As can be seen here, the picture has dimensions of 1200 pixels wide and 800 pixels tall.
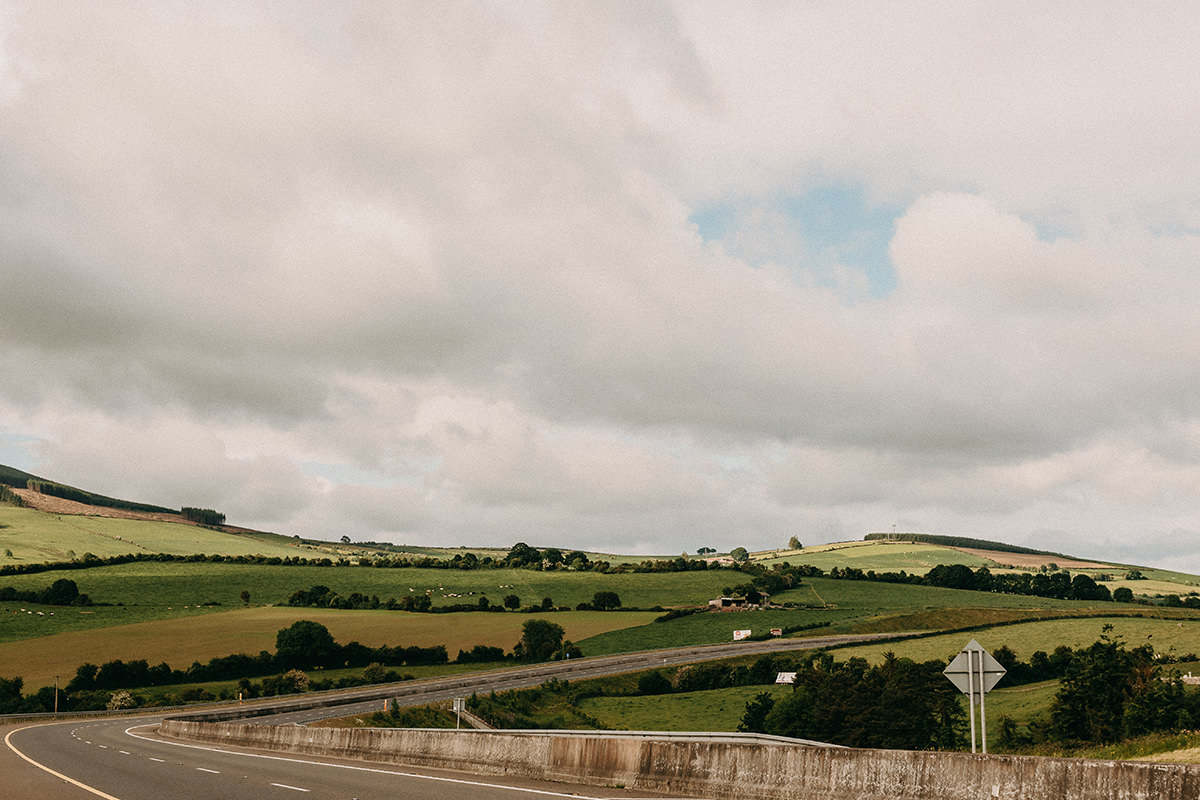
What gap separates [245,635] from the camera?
11088cm

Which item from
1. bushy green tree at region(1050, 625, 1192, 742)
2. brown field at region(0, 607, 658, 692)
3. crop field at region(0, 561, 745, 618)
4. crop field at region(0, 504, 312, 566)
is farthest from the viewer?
crop field at region(0, 504, 312, 566)

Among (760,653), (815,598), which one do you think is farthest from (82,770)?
(815,598)

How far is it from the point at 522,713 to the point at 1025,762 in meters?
72.2

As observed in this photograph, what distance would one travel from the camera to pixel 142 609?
404 ft

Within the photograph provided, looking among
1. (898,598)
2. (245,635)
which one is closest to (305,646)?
(245,635)

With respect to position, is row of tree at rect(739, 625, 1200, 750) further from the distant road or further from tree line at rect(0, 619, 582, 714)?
the distant road

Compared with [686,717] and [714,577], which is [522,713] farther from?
[714,577]

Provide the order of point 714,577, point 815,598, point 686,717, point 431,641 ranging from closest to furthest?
1. point 686,717
2. point 431,641
3. point 815,598
4. point 714,577

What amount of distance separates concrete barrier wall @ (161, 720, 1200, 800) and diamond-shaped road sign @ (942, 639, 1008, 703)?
4730 millimetres

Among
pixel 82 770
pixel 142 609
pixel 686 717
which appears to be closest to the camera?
pixel 82 770

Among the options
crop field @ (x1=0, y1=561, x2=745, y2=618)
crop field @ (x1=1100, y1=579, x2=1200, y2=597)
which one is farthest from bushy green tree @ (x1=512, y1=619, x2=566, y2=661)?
crop field @ (x1=1100, y1=579, x2=1200, y2=597)

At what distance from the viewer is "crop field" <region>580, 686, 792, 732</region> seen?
7900 cm

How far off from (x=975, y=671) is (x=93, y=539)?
595 ft

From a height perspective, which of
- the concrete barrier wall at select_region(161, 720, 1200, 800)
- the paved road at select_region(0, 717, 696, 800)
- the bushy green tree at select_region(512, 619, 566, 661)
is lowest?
the bushy green tree at select_region(512, 619, 566, 661)
